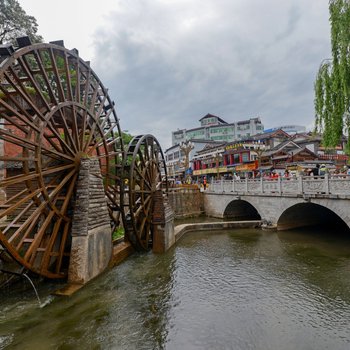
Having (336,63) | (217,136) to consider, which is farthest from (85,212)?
(217,136)

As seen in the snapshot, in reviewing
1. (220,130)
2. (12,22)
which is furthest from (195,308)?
(220,130)

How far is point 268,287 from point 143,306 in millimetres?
3701

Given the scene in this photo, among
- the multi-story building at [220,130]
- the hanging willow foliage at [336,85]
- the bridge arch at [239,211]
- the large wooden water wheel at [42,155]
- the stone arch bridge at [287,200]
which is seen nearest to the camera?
the large wooden water wheel at [42,155]

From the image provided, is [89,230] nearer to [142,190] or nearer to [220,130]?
[142,190]

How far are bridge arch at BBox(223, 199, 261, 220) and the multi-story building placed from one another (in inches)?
1261

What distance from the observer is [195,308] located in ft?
21.1

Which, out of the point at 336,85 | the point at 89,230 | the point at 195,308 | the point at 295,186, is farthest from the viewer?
the point at 295,186

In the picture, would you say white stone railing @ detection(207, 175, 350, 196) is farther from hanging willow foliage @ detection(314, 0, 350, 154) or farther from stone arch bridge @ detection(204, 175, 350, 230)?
hanging willow foliage @ detection(314, 0, 350, 154)

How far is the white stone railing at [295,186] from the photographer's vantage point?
11.9 meters

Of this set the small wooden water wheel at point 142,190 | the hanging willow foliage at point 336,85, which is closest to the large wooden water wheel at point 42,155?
the small wooden water wheel at point 142,190

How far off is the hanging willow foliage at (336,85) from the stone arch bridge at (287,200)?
2340 mm

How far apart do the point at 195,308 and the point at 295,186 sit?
398 inches

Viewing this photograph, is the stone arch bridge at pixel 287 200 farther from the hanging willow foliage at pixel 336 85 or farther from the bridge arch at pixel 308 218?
the hanging willow foliage at pixel 336 85

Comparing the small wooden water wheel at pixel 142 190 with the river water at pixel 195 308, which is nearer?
the river water at pixel 195 308
